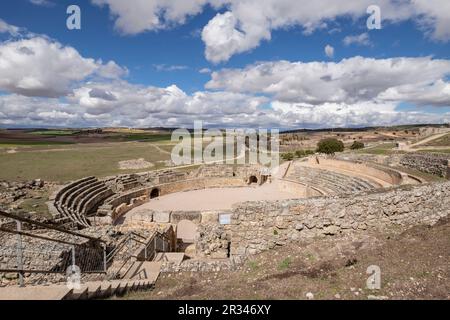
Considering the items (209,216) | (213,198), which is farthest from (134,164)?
(209,216)

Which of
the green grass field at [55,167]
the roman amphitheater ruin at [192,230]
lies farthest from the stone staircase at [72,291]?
the green grass field at [55,167]

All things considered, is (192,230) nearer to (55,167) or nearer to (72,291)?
(72,291)

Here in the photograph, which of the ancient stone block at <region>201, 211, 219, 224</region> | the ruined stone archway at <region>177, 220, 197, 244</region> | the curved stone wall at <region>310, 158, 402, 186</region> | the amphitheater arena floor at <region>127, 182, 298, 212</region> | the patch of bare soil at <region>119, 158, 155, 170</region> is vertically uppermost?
the curved stone wall at <region>310, 158, 402, 186</region>

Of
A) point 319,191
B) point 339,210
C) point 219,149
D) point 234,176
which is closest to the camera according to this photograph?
point 339,210

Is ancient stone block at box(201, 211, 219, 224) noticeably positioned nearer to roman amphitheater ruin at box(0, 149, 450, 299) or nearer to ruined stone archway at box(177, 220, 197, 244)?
roman amphitheater ruin at box(0, 149, 450, 299)

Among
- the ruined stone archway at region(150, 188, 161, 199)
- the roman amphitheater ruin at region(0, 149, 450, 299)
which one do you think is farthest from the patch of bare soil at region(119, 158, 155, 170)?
the roman amphitheater ruin at region(0, 149, 450, 299)

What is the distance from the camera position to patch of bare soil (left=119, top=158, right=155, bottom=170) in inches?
1559

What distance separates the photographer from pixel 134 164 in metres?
41.3

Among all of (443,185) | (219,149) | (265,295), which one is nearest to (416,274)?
(265,295)

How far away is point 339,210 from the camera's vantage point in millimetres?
9117

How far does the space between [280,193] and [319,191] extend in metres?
5.36

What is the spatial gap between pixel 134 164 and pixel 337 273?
125ft

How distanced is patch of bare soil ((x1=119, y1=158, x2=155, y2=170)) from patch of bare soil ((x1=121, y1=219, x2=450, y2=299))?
3369cm
